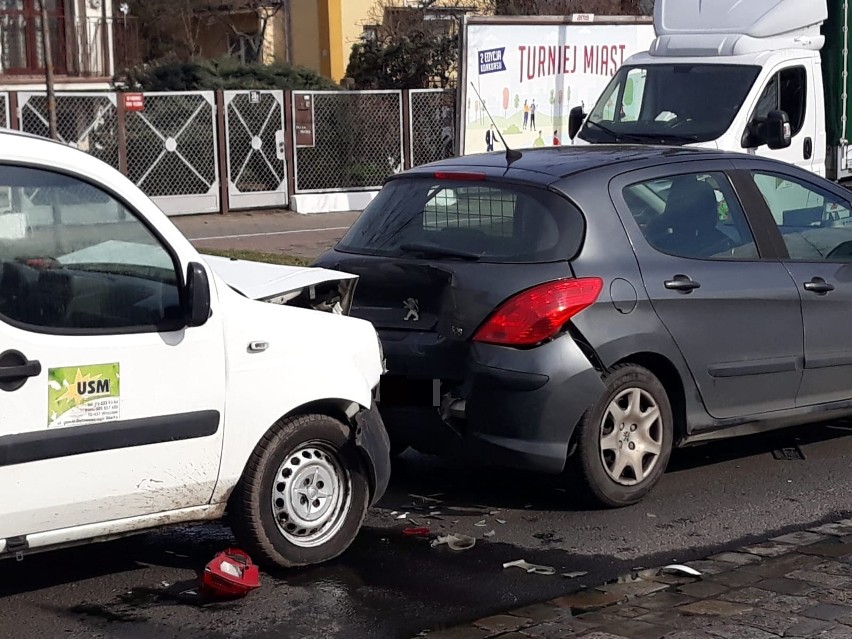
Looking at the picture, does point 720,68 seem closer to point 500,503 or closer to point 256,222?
point 500,503

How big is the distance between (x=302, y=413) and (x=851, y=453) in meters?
3.54

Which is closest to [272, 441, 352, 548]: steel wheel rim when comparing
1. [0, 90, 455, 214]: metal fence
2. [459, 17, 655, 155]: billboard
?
[459, 17, 655, 155]: billboard

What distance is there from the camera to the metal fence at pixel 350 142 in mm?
23141

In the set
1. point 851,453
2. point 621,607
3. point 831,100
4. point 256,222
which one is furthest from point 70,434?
point 256,222

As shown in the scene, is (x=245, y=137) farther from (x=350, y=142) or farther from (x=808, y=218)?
(x=808, y=218)

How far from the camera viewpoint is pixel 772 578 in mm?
5336

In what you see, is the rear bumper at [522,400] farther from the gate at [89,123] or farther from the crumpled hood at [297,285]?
the gate at [89,123]

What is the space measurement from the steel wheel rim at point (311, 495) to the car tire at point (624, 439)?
1197 mm

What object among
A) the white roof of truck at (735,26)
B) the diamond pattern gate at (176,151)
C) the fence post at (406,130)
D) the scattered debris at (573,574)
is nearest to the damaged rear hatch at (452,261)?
the scattered debris at (573,574)

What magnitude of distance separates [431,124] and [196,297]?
19441mm

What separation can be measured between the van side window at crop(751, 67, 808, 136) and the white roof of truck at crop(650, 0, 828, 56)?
1.05 feet

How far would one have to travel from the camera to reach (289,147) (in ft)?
74.9

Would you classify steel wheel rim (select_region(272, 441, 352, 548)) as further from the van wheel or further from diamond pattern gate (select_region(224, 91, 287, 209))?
diamond pattern gate (select_region(224, 91, 287, 209))

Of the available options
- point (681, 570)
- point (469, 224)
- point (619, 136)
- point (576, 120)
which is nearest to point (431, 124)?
point (576, 120)
